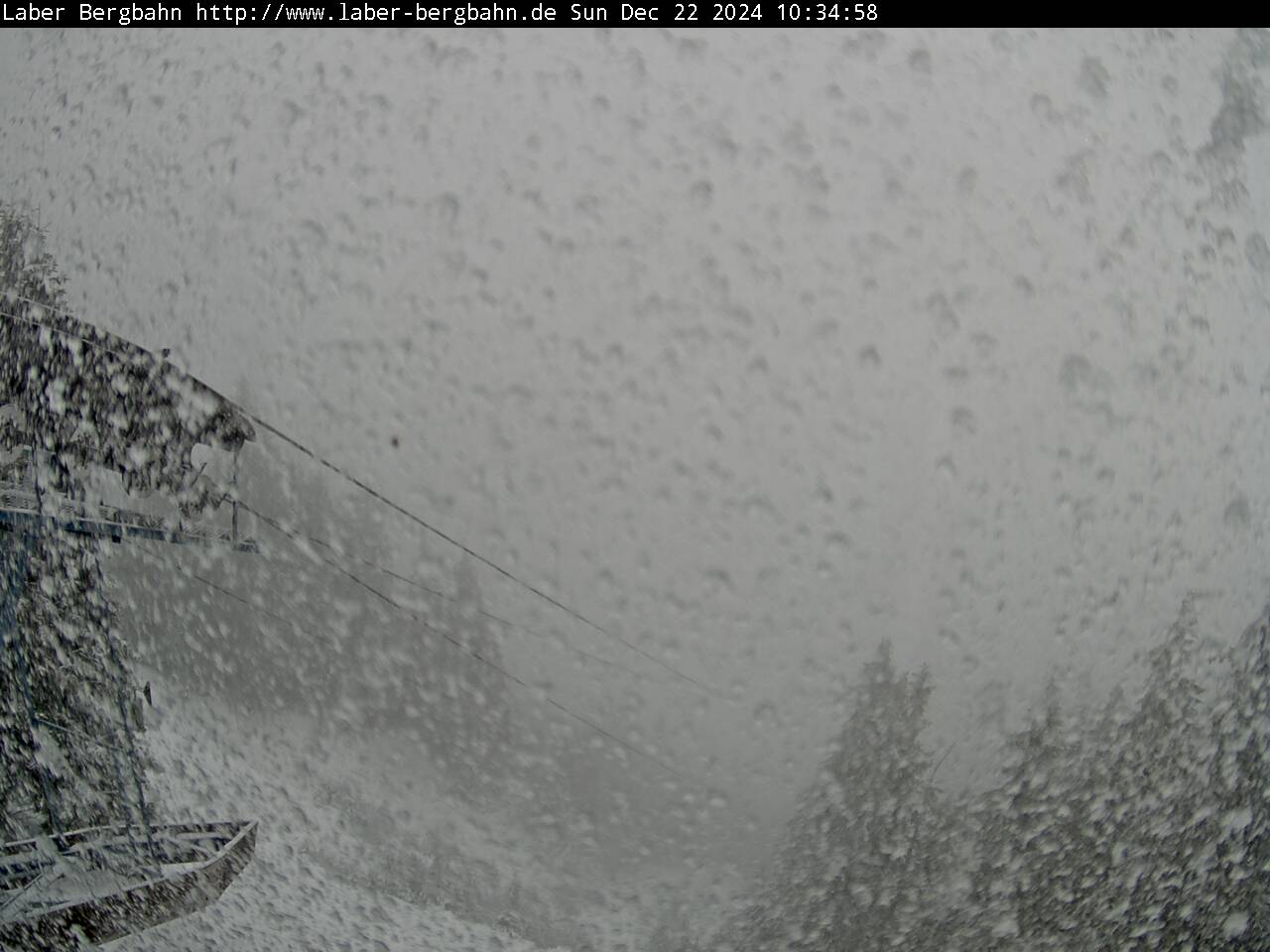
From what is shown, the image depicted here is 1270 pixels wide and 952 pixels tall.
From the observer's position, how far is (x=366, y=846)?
2.38ft

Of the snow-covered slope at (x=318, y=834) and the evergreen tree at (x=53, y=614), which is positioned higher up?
the evergreen tree at (x=53, y=614)

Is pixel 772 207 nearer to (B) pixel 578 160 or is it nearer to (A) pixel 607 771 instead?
(B) pixel 578 160

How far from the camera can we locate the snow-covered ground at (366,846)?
701mm

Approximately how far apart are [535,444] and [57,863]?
512 mm

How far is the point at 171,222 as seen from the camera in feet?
2.32

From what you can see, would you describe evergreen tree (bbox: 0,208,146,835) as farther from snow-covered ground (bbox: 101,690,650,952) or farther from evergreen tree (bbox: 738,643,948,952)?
evergreen tree (bbox: 738,643,948,952)

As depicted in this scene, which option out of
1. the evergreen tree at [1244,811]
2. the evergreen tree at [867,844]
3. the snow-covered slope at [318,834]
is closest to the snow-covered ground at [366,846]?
the snow-covered slope at [318,834]

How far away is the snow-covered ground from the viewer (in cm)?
70

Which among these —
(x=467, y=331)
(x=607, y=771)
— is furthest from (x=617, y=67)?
(x=607, y=771)
